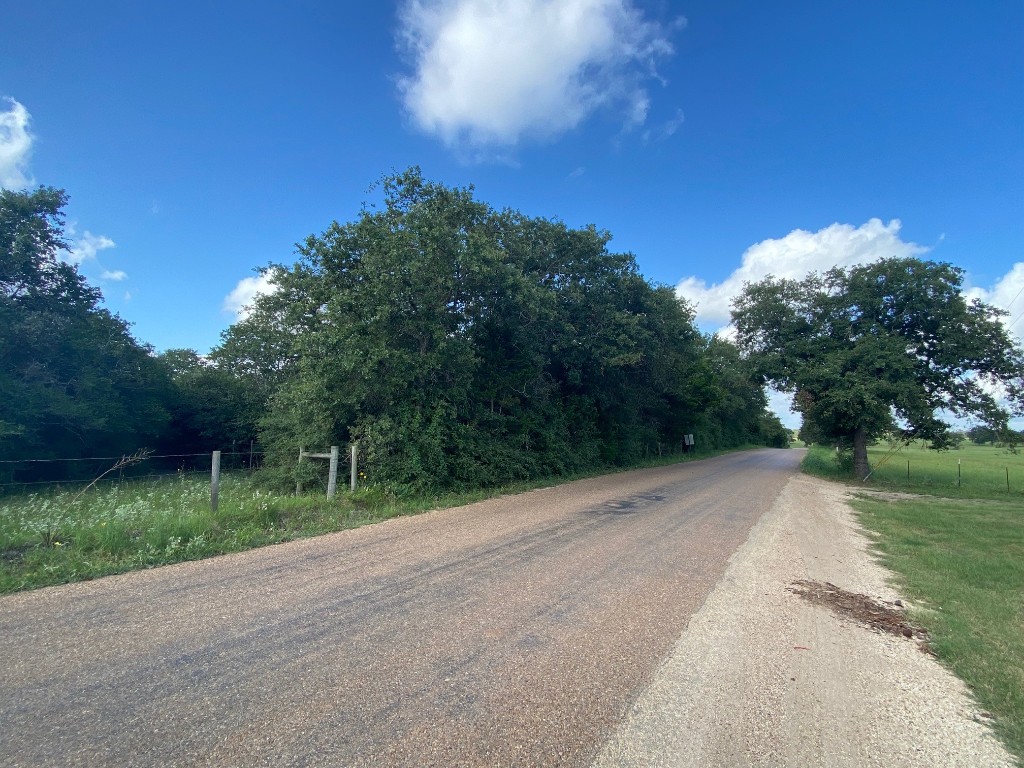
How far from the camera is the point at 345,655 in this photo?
3457 mm

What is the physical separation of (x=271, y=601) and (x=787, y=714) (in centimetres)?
433

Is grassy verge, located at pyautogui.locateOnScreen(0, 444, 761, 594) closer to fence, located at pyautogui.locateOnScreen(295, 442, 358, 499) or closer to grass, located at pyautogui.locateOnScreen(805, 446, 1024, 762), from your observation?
fence, located at pyautogui.locateOnScreen(295, 442, 358, 499)

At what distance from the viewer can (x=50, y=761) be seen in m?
2.27

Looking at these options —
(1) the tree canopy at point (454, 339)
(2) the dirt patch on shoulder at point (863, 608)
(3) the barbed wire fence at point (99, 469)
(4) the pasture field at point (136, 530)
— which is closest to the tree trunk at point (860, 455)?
(1) the tree canopy at point (454, 339)

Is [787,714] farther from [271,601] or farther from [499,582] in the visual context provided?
[271,601]

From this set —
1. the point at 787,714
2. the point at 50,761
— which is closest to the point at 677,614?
the point at 787,714

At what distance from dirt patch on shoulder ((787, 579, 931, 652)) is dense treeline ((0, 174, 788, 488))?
8187mm

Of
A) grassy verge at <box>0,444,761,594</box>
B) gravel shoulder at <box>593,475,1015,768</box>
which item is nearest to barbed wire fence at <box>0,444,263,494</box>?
grassy verge at <box>0,444,761,594</box>

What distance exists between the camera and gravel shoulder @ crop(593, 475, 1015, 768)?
2623 mm

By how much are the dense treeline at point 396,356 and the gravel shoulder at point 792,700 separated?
329 inches

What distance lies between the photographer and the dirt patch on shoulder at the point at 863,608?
14.7ft

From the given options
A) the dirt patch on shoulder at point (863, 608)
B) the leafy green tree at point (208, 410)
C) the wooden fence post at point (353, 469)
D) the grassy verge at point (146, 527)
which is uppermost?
the leafy green tree at point (208, 410)

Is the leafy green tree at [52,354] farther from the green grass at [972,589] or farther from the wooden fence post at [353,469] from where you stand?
the green grass at [972,589]

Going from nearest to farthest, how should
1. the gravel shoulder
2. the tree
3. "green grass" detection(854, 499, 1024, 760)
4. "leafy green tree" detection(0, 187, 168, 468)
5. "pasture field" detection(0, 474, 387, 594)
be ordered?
the gravel shoulder < "green grass" detection(854, 499, 1024, 760) < "pasture field" detection(0, 474, 387, 594) < "leafy green tree" detection(0, 187, 168, 468) < the tree
